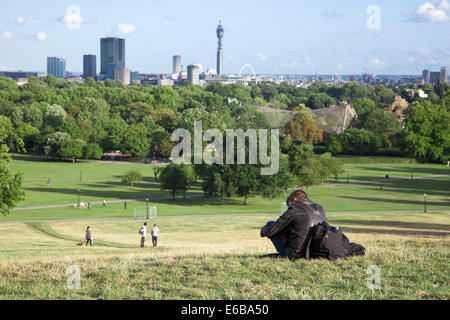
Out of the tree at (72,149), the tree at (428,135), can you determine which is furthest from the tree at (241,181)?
the tree at (72,149)

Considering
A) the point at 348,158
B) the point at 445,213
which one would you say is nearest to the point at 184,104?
the point at 348,158

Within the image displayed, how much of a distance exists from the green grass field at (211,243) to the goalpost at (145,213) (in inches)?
28.6

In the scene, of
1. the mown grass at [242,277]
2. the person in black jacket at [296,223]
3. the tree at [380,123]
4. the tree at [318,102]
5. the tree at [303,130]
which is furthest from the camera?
the tree at [318,102]

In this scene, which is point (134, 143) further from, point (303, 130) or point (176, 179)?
point (176, 179)

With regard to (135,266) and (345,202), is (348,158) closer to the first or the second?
(345,202)

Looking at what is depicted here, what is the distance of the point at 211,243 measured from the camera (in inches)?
1206

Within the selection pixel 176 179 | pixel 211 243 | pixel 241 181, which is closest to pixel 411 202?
pixel 241 181

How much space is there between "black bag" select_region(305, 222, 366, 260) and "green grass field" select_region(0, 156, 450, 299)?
0.71 ft

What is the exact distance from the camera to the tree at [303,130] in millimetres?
118331

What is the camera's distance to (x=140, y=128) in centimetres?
10381

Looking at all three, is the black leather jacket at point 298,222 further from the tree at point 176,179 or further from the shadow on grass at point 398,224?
the tree at point 176,179

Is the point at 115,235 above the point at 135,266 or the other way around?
the other way around
